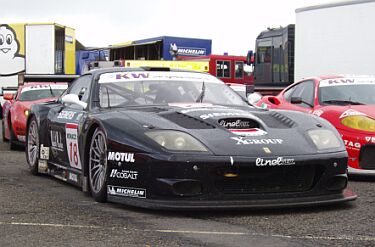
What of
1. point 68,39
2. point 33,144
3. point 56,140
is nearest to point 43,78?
point 33,144

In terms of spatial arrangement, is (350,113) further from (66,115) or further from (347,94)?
(66,115)

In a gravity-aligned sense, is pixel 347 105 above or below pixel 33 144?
above

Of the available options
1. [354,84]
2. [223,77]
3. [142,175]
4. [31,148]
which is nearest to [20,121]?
[31,148]

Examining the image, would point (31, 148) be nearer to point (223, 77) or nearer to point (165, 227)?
point (165, 227)

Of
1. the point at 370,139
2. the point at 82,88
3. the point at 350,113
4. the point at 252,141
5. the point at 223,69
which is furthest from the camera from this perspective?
the point at 223,69

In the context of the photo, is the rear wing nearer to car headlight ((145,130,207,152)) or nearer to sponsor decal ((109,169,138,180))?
sponsor decal ((109,169,138,180))

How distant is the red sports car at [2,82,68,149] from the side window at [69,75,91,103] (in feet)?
14.7

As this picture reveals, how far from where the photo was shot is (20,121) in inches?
473

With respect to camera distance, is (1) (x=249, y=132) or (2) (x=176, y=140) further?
(1) (x=249, y=132)

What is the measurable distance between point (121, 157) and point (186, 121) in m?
0.59

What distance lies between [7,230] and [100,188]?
116cm

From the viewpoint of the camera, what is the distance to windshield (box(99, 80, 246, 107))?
627 centimetres

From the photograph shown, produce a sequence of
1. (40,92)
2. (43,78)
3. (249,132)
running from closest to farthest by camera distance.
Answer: (249,132) < (40,92) < (43,78)

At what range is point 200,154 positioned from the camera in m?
5.02
